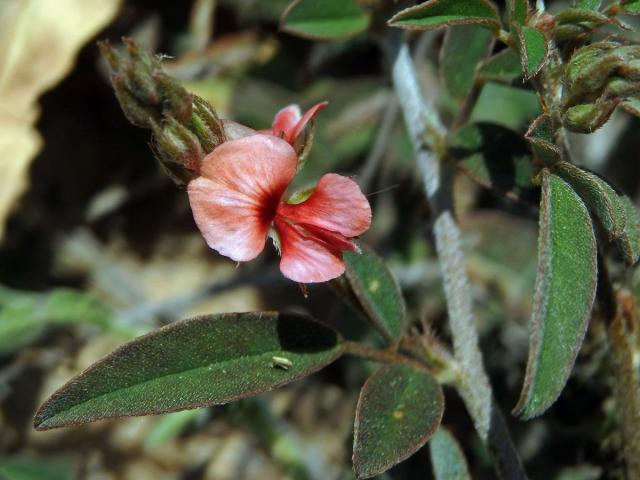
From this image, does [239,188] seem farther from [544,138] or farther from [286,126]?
[544,138]

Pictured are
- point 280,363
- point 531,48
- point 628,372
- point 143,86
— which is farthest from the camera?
point 628,372

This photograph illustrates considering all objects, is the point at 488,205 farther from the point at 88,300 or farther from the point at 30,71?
the point at 30,71

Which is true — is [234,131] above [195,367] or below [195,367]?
above

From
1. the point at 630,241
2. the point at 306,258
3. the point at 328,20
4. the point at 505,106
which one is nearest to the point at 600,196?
the point at 630,241

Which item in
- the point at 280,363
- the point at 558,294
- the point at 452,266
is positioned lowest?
the point at 452,266

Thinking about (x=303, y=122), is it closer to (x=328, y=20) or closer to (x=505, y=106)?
(x=328, y=20)

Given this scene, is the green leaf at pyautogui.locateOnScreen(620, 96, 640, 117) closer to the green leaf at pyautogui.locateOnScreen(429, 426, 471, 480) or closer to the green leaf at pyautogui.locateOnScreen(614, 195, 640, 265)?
the green leaf at pyautogui.locateOnScreen(614, 195, 640, 265)

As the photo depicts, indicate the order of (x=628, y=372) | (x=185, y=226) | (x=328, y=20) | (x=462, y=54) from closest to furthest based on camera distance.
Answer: (x=628, y=372)
(x=462, y=54)
(x=328, y=20)
(x=185, y=226)

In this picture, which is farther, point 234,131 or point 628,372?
point 628,372
